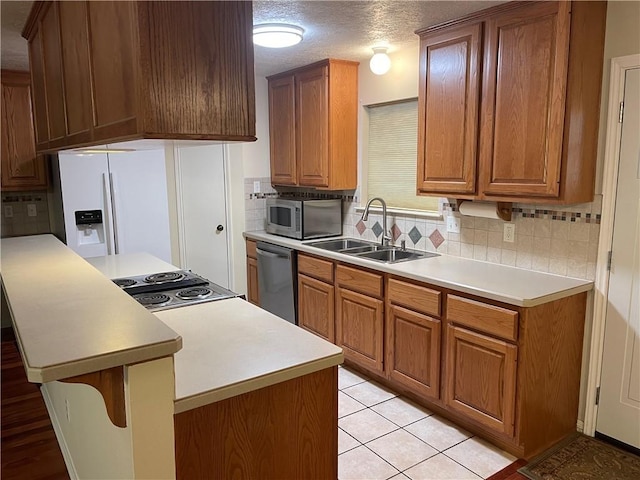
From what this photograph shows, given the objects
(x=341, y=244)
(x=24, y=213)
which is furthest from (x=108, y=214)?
(x=341, y=244)

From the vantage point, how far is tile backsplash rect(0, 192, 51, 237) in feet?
13.9

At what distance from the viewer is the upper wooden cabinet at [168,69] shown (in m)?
1.31

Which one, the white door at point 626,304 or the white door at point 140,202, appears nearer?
the white door at point 626,304

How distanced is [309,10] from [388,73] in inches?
51.0

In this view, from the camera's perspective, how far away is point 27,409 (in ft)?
10.2

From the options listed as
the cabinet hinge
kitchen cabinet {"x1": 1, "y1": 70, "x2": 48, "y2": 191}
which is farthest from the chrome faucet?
kitchen cabinet {"x1": 1, "y1": 70, "x2": 48, "y2": 191}

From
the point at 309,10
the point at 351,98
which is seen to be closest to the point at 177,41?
the point at 309,10

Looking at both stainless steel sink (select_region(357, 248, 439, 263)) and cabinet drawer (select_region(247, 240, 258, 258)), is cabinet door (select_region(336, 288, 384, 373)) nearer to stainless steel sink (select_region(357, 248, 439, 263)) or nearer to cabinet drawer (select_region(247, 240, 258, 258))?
stainless steel sink (select_region(357, 248, 439, 263))

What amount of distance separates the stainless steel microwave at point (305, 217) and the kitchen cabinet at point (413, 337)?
122 centimetres

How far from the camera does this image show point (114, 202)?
3611 millimetres

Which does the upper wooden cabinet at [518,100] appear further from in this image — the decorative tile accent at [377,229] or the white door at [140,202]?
the white door at [140,202]

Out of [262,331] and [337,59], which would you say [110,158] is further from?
[262,331]

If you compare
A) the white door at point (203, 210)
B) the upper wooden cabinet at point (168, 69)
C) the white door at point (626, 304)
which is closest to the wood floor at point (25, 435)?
the white door at point (203, 210)

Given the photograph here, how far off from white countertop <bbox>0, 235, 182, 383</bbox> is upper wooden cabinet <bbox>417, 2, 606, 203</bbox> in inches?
78.2
